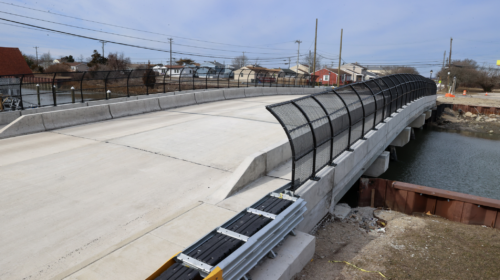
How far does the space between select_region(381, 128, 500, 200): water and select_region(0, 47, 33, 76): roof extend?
4543cm

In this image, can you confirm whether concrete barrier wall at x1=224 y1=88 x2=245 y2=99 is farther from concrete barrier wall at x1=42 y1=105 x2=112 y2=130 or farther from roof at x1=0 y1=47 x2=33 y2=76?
roof at x1=0 y1=47 x2=33 y2=76

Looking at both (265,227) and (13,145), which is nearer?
(265,227)

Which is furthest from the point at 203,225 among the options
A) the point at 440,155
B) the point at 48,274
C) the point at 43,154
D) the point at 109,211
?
the point at 440,155

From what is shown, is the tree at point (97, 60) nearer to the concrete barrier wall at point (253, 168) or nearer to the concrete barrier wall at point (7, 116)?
the concrete barrier wall at point (7, 116)

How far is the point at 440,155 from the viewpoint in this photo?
2316cm

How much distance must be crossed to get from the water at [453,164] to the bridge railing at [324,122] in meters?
6.96

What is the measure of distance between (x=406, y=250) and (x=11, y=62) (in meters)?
51.2

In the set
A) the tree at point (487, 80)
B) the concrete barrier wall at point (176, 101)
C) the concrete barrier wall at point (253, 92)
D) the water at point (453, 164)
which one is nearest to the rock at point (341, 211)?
the water at point (453, 164)

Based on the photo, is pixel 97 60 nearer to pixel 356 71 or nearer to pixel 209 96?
pixel 209 96

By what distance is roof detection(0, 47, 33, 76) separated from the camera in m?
40.9

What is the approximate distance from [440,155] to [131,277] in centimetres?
2436

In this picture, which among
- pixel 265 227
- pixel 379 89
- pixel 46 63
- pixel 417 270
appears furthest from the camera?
pixel 46 63

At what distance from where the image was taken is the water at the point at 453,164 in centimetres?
1622

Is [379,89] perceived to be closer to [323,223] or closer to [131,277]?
[323,223]
